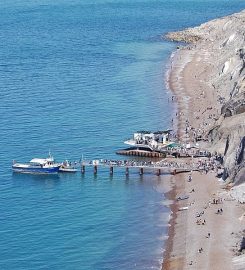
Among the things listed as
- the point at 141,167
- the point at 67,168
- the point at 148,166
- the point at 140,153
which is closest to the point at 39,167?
the point at 67,168

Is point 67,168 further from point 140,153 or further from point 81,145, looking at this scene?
point 140,153

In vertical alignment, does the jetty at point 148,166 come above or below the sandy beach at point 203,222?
above

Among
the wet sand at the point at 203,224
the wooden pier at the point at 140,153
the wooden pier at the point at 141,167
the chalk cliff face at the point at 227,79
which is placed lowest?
the wet sand at the point at 203,224

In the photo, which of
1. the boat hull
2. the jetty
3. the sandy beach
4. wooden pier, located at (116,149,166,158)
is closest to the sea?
the boat hull

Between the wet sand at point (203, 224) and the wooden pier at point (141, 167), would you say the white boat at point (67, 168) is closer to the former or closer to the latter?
the wooden pier at point (141, 167)

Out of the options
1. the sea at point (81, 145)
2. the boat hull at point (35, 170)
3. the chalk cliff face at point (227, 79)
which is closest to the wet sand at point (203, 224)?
the sea at point (81, 145)

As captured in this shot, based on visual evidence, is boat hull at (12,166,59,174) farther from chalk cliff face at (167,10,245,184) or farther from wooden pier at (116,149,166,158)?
chalk cliff face at (167,10,245,184)

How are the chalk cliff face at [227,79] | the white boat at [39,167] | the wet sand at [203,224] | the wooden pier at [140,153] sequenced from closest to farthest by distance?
the wet sand at [203,224] < the chalk cliff face at [227,79] < the white boat at [39,167] < the wooden pier at [140,153]
